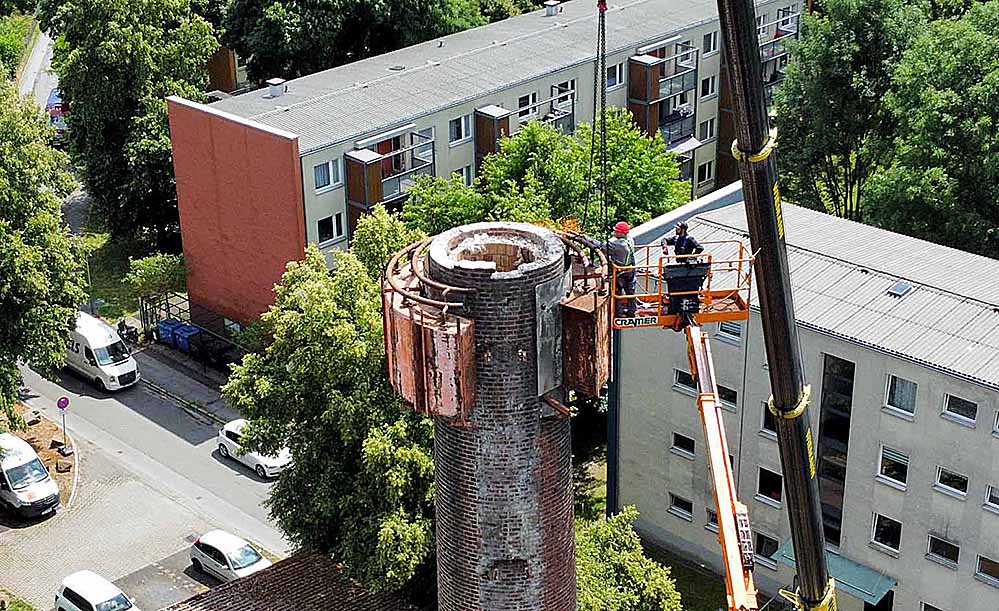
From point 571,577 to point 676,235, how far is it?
5.69m

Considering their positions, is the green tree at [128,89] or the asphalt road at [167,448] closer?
the asphalt road at [167,448]

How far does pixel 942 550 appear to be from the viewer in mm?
36125

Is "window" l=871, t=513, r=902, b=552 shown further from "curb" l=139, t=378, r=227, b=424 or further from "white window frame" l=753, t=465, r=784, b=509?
"curb" l=139, t=378, r=227, b=424

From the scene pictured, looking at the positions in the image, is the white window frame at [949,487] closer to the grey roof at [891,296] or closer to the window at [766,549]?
the grey roof at [891,296]

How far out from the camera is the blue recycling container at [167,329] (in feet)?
183

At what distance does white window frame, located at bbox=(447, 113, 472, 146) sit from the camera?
177ft

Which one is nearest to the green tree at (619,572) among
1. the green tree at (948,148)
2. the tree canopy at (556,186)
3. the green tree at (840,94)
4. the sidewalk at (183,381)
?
the tree canopy at (556,186)

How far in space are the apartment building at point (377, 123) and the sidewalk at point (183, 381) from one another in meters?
2.70

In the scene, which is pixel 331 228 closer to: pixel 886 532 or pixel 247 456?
pixel 247 456

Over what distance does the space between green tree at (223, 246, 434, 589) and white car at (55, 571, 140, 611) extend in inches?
289

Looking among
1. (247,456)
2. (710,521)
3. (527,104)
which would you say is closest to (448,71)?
(527,104)

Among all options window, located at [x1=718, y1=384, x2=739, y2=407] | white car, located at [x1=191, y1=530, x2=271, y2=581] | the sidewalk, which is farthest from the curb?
window, located at [x1=718, y1=384, x2=739, y2=407]

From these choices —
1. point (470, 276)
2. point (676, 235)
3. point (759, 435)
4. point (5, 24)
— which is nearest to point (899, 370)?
point (759, 435)

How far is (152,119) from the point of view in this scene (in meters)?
60.1
